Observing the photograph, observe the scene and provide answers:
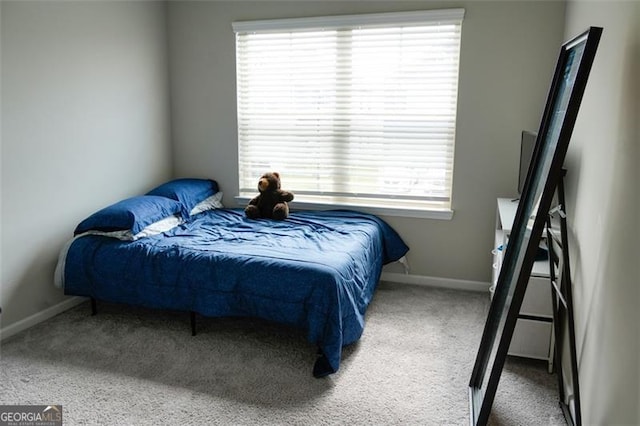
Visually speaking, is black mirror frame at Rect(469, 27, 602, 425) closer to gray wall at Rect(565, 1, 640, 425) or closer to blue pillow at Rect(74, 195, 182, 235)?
gray wall at Rect(565, 1, 640, 425)

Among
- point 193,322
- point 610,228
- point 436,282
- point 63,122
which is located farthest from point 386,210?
point 63,122

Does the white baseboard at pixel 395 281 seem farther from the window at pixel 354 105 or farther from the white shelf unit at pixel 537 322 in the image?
the white shelf unit at pixel 537 322

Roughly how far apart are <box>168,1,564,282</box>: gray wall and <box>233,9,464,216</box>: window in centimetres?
10

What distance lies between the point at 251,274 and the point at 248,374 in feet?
1.79

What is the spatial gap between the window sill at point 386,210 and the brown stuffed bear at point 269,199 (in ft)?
0.78

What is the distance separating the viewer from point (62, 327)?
307 centimetres

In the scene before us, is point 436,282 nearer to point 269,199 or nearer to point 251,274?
point 269,199

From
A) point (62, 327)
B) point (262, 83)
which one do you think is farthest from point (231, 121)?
point (62, 327)

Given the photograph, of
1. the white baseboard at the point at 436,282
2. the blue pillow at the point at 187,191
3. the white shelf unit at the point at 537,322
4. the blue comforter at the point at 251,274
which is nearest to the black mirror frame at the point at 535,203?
the white shelf unit at the point at 537,322

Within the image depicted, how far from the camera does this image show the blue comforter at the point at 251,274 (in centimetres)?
256

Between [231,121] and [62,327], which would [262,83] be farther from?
[62,327]

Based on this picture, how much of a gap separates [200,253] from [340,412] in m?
1.28

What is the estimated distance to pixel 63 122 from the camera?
10.6 ft

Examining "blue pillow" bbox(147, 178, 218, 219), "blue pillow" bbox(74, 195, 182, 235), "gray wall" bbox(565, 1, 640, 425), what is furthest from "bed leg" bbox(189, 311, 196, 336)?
"gray wall" bbox(565, 1, 640, 425)
